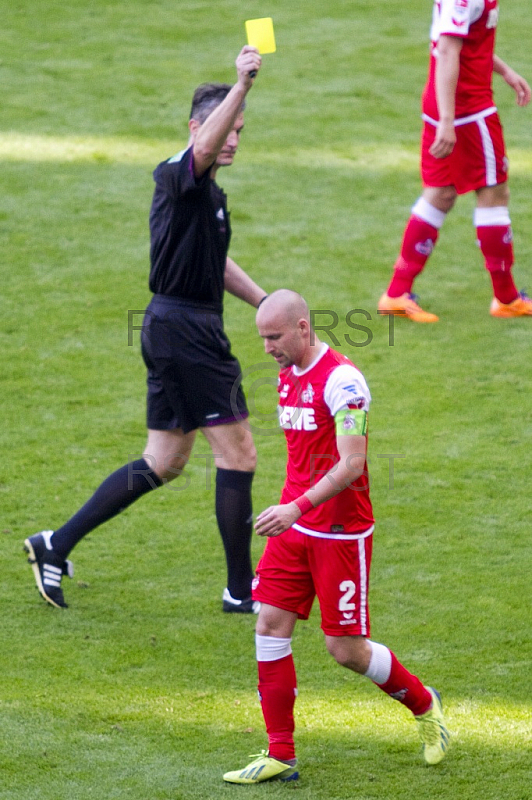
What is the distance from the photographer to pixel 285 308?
346 cm

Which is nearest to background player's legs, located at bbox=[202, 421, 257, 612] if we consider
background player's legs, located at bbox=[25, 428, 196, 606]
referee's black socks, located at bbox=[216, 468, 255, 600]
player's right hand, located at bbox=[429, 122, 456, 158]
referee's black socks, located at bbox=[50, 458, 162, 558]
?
referee's black socks, located at bbox=[216, 468, 255, 600]

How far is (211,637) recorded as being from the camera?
4531 mm

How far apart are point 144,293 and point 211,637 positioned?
3.84 metres

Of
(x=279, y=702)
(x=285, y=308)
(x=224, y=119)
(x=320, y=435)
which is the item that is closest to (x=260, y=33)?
(x=224, y=119)

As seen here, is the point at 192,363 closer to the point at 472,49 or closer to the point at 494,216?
the point at 494,216

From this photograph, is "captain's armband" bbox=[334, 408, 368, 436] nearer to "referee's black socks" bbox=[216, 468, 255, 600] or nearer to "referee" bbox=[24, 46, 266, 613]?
"referee" bbox=[24, 46, 266, 613]

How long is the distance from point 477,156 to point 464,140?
0.41 feet

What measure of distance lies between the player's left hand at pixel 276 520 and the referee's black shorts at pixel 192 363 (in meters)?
1.28

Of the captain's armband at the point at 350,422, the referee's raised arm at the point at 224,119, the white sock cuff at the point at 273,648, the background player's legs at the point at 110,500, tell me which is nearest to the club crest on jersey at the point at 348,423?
the captain's armband at the point at 350,422

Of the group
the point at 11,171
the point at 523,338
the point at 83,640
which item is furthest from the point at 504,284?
the point at 11,171

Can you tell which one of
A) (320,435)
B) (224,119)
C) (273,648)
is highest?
(224,119)

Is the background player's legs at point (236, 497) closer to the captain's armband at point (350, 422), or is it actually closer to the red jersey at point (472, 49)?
the captain's armband at point (350, 422)

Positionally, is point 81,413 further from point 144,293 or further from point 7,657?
point 7,657

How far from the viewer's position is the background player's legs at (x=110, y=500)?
4719 mm
